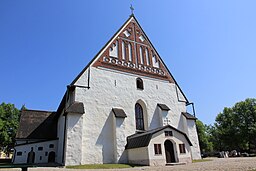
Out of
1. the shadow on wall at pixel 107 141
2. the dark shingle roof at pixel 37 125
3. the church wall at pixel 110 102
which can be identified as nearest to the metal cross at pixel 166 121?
the church wall at pixel 110 102

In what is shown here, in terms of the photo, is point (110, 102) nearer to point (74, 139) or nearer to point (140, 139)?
point (140, 139)

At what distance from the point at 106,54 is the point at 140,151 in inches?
423

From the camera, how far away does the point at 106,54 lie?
20.2 m

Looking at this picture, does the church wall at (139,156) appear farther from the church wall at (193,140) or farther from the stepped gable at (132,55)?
the stepped gable at (132,55)

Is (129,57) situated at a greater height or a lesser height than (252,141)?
greater

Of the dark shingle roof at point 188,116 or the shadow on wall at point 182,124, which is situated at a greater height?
the dark shingle roof at point 188,116

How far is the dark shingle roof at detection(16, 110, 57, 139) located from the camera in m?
23.0

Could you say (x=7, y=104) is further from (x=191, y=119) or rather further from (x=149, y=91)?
(x=191, y=119)

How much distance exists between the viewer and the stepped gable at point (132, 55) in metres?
20.3

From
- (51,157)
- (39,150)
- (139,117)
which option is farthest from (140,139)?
(39,150)

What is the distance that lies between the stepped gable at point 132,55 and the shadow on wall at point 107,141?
6317mm

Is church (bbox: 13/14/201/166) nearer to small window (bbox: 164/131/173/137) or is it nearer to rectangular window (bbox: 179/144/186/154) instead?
small window (bbox: 164/131/173/137)

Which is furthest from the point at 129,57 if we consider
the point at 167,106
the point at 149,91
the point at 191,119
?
the point at 191,119

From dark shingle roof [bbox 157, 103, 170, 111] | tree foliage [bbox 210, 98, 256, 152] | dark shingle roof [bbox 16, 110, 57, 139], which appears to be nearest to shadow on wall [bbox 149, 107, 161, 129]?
dark shingle roof [bbox 157, 103, 170, 111]
